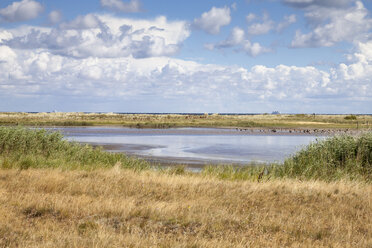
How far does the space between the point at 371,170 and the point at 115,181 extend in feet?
37.4

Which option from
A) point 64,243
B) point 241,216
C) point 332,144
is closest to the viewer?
point 64,243

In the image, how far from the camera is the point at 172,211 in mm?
9664

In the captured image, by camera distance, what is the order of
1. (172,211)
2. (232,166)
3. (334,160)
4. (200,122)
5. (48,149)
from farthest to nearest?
(200,122), (48,149), (232,166), (334,160), (172,211)

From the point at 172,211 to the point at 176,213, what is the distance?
0.53 ft

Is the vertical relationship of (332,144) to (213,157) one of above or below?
above

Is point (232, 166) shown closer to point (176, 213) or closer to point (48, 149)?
point (48, 149)

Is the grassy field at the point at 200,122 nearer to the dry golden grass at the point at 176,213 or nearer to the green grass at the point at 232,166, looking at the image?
the green grass at the point at 232,166

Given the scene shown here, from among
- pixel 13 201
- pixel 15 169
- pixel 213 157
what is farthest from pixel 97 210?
pixel 213 157

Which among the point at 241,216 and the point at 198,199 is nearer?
the point at 241,216

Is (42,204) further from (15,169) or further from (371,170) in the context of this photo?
(371,170)

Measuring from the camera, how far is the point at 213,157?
3297cm

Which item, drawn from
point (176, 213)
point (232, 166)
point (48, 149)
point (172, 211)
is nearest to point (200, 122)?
point (48, 149)

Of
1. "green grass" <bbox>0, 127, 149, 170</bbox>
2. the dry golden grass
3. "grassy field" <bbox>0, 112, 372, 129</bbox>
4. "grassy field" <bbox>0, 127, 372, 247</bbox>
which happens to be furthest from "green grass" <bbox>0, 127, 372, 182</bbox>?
"grassy field" <bbox>0, 112, 372, 129</bbox>

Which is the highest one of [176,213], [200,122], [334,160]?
[200,122]
